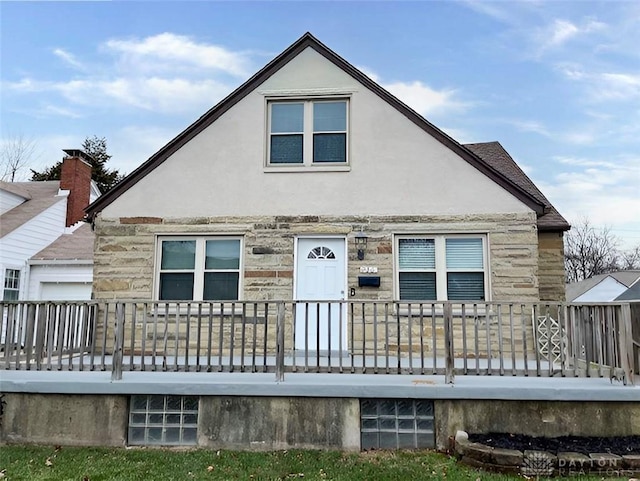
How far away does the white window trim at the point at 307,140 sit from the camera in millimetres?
8117

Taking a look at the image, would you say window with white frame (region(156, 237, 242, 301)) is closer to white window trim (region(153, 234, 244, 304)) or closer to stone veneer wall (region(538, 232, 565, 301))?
white window trim (region(153, 234, 244, 304))

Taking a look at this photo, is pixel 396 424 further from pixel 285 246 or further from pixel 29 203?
pixel 29 203

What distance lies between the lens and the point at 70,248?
14086mm

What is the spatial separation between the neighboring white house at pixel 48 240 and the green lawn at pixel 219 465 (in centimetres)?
926

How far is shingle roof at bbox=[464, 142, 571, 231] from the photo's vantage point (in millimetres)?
8734

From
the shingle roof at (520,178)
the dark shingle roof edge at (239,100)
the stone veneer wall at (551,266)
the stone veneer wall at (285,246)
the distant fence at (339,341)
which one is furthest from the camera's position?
the stone veneer wall at (551,266)

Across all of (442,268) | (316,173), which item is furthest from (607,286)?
(316,173)

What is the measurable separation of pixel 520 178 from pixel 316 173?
457 cm

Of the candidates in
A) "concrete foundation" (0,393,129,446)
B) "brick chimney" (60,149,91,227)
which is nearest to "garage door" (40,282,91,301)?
"brick chimney" (60,149,91,227)

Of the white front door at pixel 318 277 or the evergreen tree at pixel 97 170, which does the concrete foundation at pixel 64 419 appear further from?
the evergreen tree at pixel 97 170

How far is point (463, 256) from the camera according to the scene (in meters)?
7.76

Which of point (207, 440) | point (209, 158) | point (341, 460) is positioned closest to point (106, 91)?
point (209, 158)

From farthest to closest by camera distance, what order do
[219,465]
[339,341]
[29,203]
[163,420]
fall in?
[29,203] → [339,341] → [163,420] → [219,465]

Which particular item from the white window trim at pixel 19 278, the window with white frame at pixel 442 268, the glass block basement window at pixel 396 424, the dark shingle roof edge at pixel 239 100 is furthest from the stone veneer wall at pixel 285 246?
the white window trim at pixel 19 278
